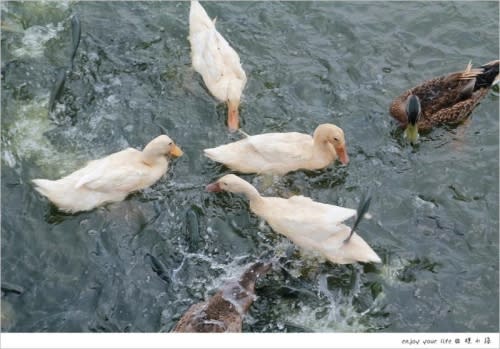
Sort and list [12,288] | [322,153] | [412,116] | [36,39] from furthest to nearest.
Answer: [36,39] → [412,116] → [322,153] → [12,288]

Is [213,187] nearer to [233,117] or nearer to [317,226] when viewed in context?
[233,117]

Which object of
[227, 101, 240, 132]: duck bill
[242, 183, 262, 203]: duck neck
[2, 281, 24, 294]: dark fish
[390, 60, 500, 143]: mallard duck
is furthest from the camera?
[390, 60, 500, 143]: mallard duck

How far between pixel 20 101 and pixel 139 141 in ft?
5.41

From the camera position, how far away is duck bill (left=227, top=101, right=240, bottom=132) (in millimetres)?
7555

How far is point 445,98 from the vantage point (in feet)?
25.8

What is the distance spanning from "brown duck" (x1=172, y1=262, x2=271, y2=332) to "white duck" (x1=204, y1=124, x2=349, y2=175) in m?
1.42

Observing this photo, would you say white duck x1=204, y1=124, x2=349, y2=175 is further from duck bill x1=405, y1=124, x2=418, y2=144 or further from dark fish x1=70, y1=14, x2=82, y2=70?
dark fish x1=70, y1=14, x2=82, y2=70

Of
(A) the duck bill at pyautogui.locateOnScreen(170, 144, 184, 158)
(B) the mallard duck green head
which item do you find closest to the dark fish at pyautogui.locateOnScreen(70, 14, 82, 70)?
(A) the duck bill at pyautogui.locateOnScreen(170, 144, 184, 158)

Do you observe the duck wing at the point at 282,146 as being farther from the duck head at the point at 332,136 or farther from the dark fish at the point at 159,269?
the dark fish at the point at 159,269

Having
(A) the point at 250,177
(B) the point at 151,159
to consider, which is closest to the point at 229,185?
(A) the point at 250,177

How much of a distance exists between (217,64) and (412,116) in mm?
2476

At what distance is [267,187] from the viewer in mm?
7203

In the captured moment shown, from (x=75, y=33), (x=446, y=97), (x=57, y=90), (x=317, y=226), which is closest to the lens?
(x=317, y=226)

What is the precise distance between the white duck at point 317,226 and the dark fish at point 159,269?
1.16 meters
